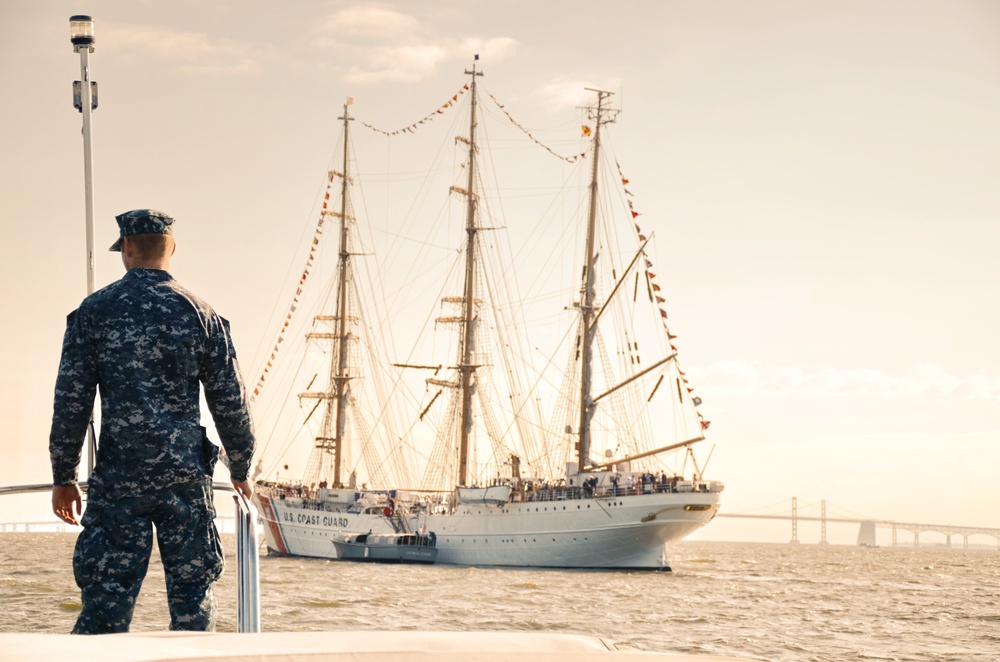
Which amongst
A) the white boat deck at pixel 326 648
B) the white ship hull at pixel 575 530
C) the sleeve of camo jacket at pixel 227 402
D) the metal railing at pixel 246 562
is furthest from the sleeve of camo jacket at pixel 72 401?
the white ship hull at pixel 575 530

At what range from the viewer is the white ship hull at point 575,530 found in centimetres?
5478

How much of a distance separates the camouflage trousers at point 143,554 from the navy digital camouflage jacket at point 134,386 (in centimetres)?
7

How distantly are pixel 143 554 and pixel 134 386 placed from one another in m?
0.61

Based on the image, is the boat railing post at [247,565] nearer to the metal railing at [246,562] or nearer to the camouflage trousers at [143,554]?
the metal railing at [246,562]

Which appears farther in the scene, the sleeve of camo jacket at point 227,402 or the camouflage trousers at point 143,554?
the sleeve of camo jacket at point 227,402

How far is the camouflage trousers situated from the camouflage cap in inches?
38.6

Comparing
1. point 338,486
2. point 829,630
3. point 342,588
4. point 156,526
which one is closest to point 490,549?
point 338,486

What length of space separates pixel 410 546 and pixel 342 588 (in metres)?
25.6

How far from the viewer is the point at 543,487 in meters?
58.7

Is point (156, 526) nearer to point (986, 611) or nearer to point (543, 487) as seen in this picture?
point (986, 611)

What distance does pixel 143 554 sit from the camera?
4.34 meters

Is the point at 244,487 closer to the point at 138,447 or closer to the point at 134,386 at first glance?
the point at 138,447

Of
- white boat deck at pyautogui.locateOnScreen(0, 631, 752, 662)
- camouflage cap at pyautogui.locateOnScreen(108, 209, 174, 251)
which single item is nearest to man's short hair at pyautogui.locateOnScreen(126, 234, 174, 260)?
camouflage cap at pyautogui.locateOnScreen(108, 209, 174, 251)

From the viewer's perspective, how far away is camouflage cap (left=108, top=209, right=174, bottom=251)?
453 cm
